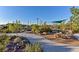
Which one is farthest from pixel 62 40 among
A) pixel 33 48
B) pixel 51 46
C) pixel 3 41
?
pixel 3 41

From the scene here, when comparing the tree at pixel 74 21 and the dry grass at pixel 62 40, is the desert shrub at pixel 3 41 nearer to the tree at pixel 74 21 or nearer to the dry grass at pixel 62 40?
the dry grass at pixel 62 40

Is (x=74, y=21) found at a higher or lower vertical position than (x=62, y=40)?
higher

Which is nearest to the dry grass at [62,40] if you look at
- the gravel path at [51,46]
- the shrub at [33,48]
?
the gravel path at [51,46]

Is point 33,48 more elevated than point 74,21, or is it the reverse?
point 74,21

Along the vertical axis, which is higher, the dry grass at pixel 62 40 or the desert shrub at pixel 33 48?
the dry grass at pixel 62 40

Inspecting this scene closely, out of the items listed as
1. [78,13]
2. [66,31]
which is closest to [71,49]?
[66,31]

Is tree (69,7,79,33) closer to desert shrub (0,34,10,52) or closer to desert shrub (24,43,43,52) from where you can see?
desert shrub (24,43,43,52)

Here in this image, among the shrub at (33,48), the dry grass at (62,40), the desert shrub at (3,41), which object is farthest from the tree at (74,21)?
the desert shrub at (3,41)

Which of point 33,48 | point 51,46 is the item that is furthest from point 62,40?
point 33,48

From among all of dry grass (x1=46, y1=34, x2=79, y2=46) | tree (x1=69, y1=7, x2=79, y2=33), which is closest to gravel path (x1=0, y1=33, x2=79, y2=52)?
dry grass (x1=46, y1=34, x2=79, y2=46)

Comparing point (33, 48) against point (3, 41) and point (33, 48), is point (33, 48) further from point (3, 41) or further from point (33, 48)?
point (3, 41)

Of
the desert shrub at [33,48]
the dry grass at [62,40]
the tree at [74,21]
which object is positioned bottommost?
the desert shrub at [33,48]

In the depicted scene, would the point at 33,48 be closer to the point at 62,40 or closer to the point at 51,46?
the point at 51,46
